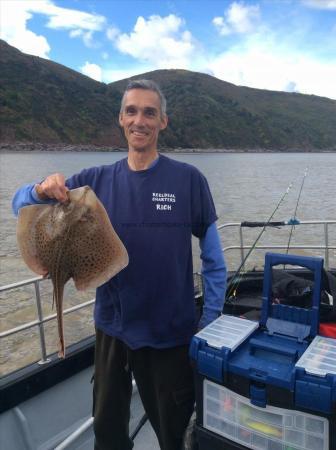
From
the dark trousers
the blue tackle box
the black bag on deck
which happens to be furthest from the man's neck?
the black bag on deck

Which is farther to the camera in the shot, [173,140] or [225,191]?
[173,140]

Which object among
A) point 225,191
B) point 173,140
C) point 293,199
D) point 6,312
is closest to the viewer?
point 6,312

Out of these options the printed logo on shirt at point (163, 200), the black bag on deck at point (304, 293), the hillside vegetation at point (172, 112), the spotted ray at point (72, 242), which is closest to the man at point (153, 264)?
the printed logo on shirt at point (163, 200)

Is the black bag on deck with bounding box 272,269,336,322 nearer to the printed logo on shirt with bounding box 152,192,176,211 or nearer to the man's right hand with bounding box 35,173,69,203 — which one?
the printed logo on shirt with bounding box 152,192,176,211

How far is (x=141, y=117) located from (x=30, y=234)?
86 cm

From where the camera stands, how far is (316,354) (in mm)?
1905

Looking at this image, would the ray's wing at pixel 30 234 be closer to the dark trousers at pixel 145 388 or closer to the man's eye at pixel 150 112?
the dark trousers at pixel 145 388

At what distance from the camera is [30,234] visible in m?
2.16

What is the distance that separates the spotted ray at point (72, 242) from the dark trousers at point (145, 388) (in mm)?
384

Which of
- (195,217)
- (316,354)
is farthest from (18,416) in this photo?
(316,354)

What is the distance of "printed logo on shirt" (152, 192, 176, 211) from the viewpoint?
7.39 ft

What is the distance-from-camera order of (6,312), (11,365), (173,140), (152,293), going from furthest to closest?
(173,140)
(6,312)
(11,365)
(152,293)

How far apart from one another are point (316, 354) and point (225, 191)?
32039 millimetres

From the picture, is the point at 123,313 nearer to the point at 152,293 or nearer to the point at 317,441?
the point at 152,293
